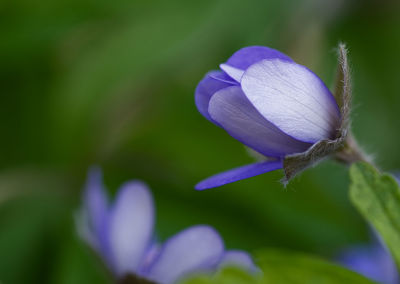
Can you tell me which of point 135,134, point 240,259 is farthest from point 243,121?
point 135,134

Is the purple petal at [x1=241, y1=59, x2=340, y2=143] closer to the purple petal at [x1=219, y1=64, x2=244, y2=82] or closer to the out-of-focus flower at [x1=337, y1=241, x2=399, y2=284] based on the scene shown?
the purple petal at [x1=219, y1=64, x2=244, y2=82]

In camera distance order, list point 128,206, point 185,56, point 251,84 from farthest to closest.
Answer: point 185,56
point 128,206
point 251,84

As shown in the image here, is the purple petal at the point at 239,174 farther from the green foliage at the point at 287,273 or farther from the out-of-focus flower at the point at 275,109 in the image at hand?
the green foliage at the point at 287,273

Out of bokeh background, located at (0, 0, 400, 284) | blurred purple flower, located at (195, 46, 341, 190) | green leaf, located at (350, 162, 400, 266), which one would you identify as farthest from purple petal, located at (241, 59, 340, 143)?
bokeh background, located at (0, 0, 400, 284)

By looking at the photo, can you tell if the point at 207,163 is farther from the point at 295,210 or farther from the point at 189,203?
the point at 295,210

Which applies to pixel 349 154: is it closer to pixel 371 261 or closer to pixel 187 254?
pixel 187 254

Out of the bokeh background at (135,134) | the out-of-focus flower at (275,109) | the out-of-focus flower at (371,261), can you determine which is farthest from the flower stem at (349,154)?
the bokeh background at (135,134)

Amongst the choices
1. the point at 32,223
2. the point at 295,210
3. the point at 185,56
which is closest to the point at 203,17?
the point at 185,56
